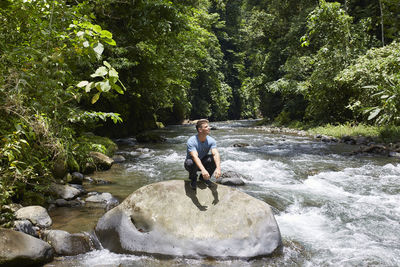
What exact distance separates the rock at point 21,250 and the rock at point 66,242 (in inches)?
8.5

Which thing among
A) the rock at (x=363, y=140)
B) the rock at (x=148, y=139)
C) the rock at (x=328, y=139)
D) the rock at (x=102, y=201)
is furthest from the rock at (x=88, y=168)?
the rock at (x=328, y=139)

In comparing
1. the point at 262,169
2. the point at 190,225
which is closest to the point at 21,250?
the point at 190,225

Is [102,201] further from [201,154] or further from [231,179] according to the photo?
[231,179]

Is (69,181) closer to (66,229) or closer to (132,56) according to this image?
(66,229)

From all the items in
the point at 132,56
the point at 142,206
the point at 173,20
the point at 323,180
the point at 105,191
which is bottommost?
the point at 323,180

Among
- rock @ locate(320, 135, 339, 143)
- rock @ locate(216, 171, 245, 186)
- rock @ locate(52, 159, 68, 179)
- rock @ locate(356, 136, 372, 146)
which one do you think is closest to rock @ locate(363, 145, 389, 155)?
rock @ locate(356, 136, 372, 146)

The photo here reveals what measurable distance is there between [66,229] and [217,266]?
100 inches

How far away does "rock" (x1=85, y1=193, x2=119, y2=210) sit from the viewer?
609 cm

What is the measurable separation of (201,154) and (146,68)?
35.4ft

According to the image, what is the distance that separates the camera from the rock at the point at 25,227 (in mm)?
4281

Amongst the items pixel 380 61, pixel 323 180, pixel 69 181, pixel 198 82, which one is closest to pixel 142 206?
pixel 69 181

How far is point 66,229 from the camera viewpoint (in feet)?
16.0

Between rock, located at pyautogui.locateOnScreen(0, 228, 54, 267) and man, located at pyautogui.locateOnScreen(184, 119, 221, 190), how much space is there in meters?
2.24

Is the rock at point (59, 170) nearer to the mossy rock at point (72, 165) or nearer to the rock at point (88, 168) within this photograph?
the mossy rock at point (72, 165)
